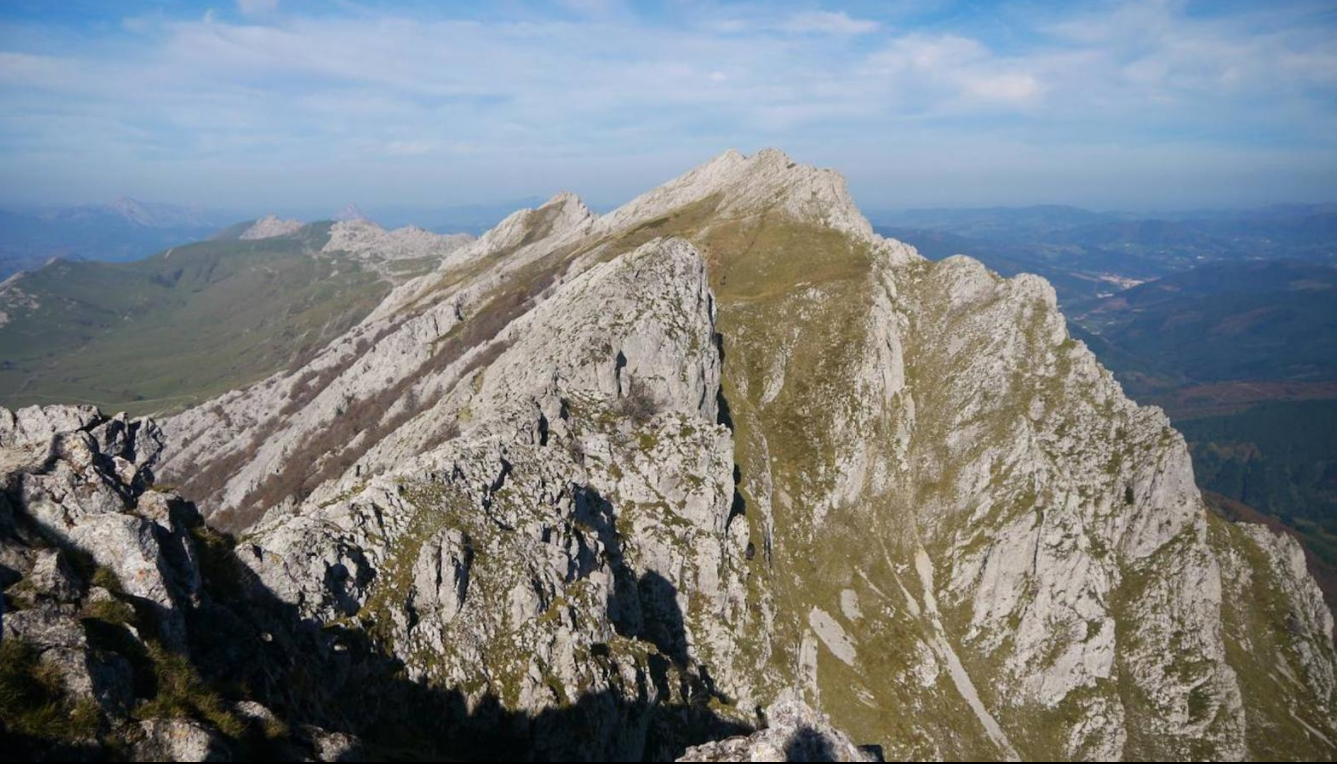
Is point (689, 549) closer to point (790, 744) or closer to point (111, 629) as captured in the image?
point (790, 744)

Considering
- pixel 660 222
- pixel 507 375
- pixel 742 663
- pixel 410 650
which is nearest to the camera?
pixel 410 650

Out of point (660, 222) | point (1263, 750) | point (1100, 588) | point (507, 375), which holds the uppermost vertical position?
point (660, 222)

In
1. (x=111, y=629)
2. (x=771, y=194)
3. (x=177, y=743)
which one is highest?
(x=771, y=194)

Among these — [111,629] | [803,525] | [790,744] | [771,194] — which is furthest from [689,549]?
[771,194]

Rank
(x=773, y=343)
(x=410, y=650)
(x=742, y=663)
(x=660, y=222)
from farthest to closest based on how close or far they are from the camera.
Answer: (x=660, y=222) → (x=773, y=343) → (x=742, y=663) → (x=410, y=650)

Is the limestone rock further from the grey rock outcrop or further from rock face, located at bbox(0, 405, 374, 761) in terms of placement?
the grey rock outcrop

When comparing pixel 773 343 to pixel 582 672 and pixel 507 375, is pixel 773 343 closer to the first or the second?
pixel 507 375

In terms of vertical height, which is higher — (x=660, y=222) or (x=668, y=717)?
(x=660, y=222)

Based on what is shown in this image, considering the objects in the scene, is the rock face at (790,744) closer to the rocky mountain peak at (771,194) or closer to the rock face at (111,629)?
the rock face at (111,629)

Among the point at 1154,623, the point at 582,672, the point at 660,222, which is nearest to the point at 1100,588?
the point at 1154,623
